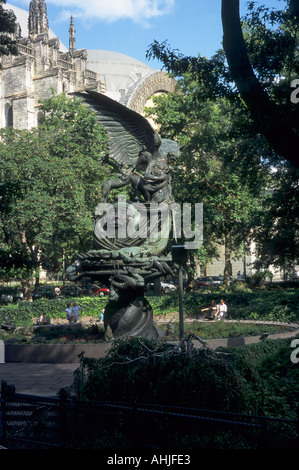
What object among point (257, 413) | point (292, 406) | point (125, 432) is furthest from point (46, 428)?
point (292, 406)

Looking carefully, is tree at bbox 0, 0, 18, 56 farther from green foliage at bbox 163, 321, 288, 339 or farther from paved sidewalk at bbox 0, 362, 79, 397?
green foliage at bbox 163, 321, 288, 339

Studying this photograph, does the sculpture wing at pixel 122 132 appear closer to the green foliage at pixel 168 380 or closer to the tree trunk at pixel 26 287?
the green foliage at pixel 168 380

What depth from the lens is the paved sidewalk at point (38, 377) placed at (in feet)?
33.3

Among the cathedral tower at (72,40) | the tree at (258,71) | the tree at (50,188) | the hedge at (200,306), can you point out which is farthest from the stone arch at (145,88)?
the tree at (258,71)

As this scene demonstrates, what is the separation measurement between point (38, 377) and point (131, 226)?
13.6ft

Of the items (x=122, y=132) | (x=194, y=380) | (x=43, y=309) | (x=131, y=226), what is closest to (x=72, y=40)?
(x=43, y=309)

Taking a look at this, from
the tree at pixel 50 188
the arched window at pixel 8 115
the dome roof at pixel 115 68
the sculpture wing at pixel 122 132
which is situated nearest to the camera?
the sculpture wing at pixel 122 132

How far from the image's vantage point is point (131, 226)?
43.0ft

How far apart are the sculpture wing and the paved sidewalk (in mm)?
5547

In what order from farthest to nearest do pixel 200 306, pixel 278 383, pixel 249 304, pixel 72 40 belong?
pixel 72 40, pixel 200 306, pixel 249 304, pixel 278 383

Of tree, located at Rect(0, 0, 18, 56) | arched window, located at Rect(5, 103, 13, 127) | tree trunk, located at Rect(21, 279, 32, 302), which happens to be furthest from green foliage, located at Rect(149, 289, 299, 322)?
arched window, located at Rect(5, 103, 13, 127)

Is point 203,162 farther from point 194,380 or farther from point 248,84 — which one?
point 194,380

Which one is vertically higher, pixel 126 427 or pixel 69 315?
pixel 126 427

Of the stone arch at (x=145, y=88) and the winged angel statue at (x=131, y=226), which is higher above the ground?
the stone arch at (x=145, y=88)
